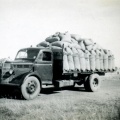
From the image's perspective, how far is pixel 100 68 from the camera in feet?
39.1

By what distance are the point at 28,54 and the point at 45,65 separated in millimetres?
900

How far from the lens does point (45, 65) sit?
973cm

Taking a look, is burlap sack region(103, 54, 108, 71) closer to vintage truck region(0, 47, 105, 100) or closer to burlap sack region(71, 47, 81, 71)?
vintage truck region(0, 47, 105, 100)

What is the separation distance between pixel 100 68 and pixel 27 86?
4661 millimetres

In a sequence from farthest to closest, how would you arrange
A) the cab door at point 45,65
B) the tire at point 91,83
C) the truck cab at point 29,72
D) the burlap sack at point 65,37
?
the tire at point 91,83, the burlap sack at point 65,37, the cab door at point 45,65, the truck cab at point 29,72

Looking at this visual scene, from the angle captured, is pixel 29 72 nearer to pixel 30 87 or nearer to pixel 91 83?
pixel 30 87

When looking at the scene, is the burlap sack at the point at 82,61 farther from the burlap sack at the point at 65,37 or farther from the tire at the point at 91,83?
the burlap sack at the point at 65,37

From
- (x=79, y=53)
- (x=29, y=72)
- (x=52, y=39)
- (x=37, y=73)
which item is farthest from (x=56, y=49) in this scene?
(x=29, y=72)

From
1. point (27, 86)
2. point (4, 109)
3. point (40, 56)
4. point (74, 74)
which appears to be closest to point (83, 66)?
point (74, 74)

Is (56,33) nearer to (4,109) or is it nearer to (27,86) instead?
(27,86)

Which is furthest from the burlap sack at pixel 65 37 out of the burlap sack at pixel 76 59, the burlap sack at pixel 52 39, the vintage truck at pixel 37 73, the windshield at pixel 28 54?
the windshield at pixel 28 54

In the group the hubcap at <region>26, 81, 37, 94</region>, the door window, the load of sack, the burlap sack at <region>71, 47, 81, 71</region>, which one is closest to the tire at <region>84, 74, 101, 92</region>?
the load of sack

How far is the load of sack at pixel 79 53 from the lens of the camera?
33.8 feet

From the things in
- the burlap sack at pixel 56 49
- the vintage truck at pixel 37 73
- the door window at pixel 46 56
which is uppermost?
the burlap sack at pixel 56 49
